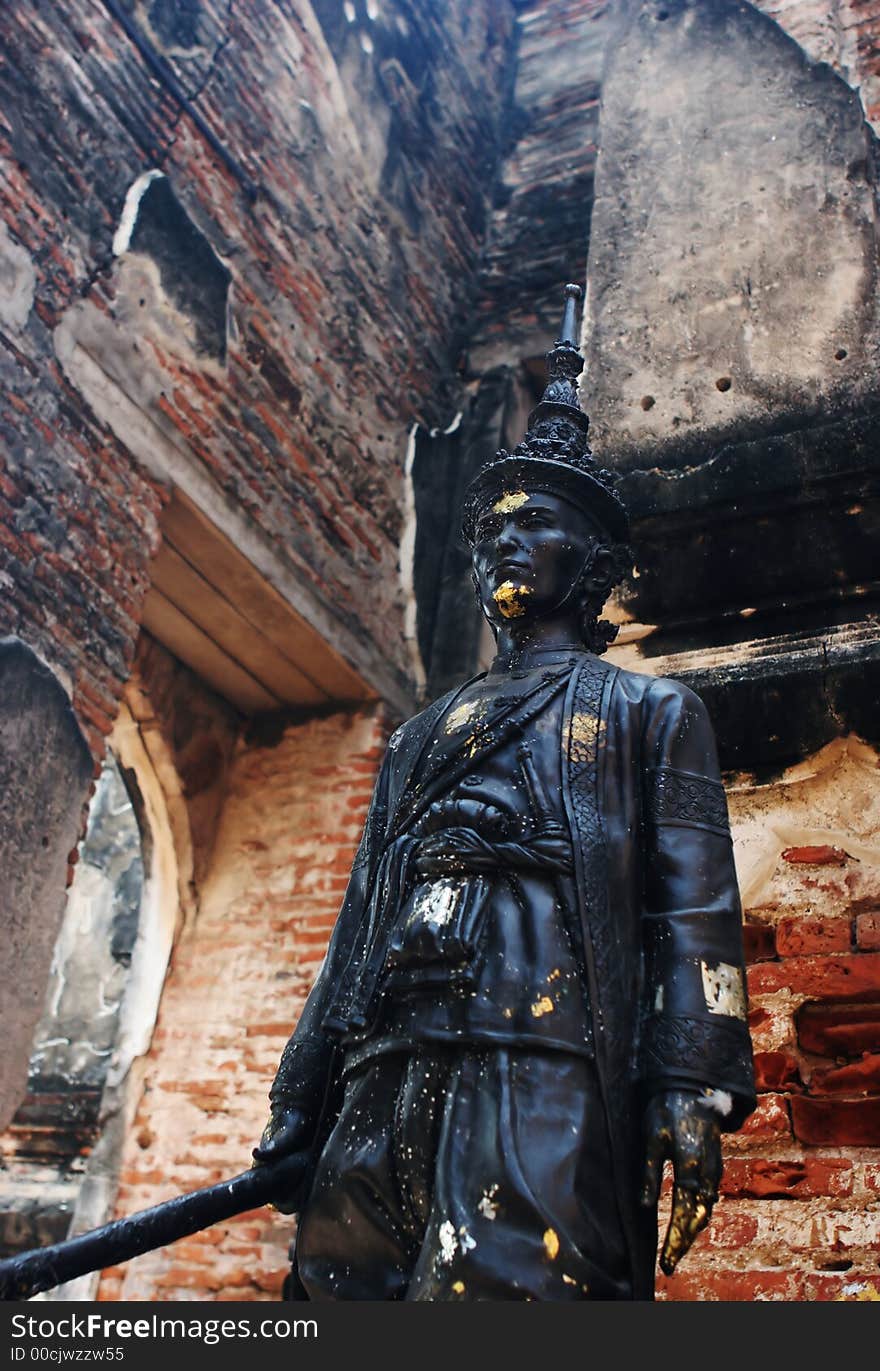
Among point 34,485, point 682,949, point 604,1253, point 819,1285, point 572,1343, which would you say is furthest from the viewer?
point 34,485

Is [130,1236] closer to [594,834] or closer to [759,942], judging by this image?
[594,834]

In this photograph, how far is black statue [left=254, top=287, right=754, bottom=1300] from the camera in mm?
1688

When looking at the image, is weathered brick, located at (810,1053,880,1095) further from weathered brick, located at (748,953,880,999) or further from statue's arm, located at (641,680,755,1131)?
statue's arm, located at (641,680,755,1131)

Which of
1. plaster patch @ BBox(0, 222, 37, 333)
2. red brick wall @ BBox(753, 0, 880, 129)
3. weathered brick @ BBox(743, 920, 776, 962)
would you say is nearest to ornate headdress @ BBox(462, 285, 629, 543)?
weathered brick @ BBox(743, 920, 776, 962)

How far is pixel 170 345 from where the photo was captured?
5.37 m

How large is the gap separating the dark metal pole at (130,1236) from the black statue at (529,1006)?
0.10 meters

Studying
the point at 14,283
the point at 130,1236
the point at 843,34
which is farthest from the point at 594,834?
the point at 14,283

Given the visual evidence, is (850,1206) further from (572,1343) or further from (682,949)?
(572,1343)

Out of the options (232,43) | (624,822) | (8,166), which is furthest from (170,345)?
(624,822)

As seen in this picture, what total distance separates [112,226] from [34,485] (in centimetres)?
125

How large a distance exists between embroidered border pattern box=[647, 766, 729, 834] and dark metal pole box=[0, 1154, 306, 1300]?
85cm

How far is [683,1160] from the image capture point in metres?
1.67

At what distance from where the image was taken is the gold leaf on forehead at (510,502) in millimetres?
2369

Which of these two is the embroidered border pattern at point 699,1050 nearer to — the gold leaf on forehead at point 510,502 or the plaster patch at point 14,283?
the gold leaf on forehead at point 510,502
